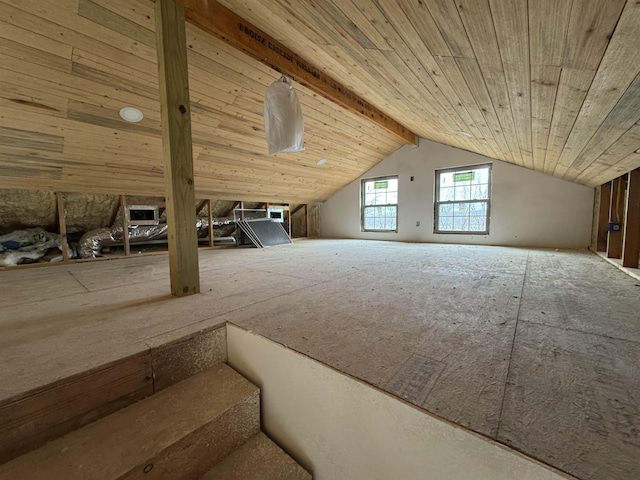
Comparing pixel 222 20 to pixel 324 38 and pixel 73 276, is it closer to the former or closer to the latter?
pixel 324 38

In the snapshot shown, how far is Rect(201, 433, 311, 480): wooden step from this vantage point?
0.87m

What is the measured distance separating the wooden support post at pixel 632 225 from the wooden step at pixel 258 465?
3335 millimetres

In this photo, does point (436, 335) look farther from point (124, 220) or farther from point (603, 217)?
point (124, 220)

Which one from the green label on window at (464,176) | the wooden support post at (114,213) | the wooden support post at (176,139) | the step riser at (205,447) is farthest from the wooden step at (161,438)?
the green label on window at (464,176)

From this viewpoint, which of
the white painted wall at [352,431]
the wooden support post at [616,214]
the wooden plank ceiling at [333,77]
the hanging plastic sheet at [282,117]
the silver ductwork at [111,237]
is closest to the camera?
the white painted wall at [352,431]

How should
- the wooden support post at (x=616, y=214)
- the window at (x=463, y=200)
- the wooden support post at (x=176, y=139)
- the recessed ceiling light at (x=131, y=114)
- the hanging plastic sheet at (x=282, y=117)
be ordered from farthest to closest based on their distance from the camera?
the window at (x=463, y=200), the wooden support post at (x=616, y=214), the recessed ceiling light at (x=131, y=114), the hanging plastic sheet at (x=282, y=117), the wooden support post at (x=176, y=139)

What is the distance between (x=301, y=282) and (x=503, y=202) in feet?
13.6

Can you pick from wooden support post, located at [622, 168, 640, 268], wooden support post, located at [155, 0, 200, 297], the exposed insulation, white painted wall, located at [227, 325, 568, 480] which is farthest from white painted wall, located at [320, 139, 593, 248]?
the exposed insulation

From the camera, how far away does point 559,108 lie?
161cm

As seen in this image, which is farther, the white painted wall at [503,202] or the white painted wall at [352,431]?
the white painted wall at [503,202]

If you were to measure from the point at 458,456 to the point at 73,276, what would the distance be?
3168 millimetres

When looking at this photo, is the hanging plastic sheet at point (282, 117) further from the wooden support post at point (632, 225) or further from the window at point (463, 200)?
the window at point (463, 200)

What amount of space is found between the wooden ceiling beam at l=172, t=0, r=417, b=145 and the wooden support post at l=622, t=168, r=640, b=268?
268 cm

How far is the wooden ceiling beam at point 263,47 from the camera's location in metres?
1.77
